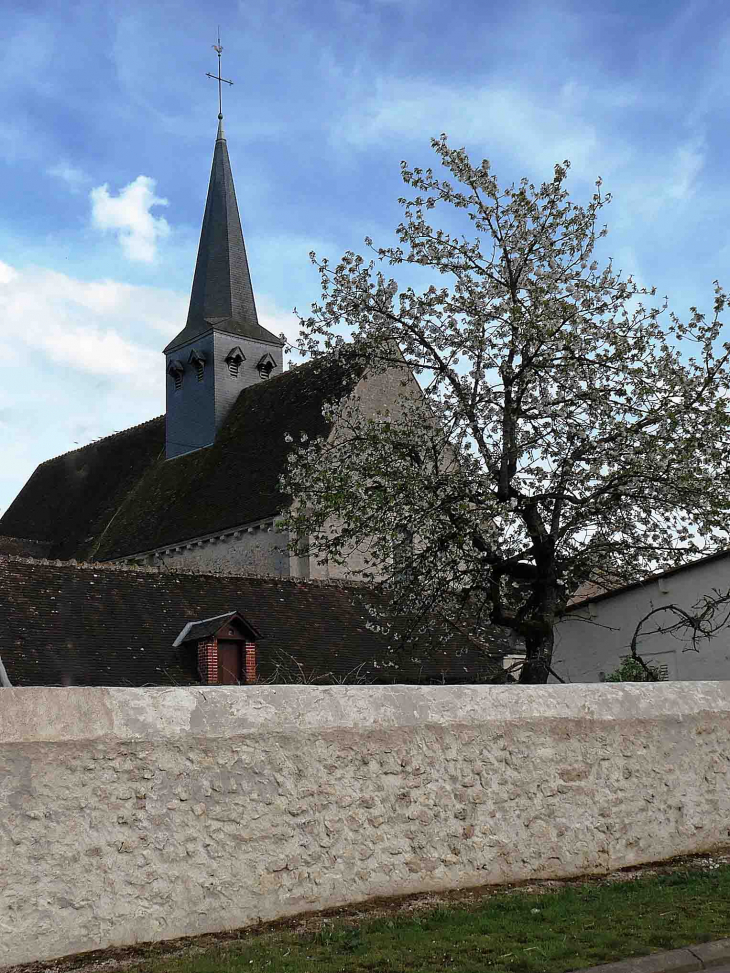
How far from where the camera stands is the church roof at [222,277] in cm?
3588

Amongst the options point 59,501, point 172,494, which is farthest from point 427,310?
point 59,501

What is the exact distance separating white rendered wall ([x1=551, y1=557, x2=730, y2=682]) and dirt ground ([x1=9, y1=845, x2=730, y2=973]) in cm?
836

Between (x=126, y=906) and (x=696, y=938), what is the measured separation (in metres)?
3.09

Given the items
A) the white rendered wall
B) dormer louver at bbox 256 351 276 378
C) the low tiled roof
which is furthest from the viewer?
dormer louver at bbox 256 351 276 378

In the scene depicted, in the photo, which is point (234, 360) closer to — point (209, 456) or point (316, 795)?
point (209, 456)

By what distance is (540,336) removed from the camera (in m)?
12.0

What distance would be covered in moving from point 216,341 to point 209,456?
4495mm

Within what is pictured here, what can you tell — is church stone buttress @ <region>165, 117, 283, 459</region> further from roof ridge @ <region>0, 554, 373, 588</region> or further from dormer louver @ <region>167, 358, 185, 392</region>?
roof ridge @ <region>0, 554, 373, 588</region>

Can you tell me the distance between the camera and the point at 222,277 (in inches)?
1435

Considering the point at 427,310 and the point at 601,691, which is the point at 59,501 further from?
the point at 601,691

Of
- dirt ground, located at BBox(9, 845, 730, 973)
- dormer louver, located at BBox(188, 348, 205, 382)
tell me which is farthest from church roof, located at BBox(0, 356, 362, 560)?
dirt ground, located at BBox(9, 845, 730, 973)

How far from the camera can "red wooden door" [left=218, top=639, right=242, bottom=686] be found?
1919 cm

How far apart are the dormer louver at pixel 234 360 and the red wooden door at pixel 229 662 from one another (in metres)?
17.0

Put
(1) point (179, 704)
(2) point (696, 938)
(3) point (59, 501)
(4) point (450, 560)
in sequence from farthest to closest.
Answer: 1. (3) point (59, 501)
2. (4) point (450, 560)
3. (1) point (179, 704)
4. (2) point (696, 938)
